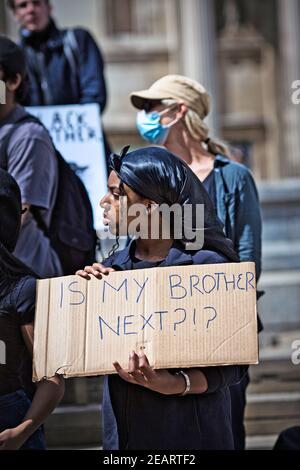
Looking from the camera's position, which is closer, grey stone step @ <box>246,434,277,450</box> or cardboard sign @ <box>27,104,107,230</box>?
grey stone step @ <box>246,434,277,450</box>

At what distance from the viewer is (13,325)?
3.80 metres

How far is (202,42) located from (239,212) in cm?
2150

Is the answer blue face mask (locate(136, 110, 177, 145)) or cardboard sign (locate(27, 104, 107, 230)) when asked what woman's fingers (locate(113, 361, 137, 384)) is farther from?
cardboard sign (locate(27, 104, 107, 230))

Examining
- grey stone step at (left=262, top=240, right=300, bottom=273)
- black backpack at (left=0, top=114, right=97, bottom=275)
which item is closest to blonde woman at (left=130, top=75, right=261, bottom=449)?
black backpack at (left=0, top=114, right=97, bottom=275)

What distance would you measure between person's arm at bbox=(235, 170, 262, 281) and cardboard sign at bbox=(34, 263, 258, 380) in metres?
1.34

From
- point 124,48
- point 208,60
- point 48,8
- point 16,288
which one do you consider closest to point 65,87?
point 48,8

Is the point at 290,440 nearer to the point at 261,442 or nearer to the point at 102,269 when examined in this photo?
the point at 102,269

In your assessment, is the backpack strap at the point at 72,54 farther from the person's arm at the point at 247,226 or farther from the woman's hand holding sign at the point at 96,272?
the woman's hand holding sign at the point at 96,272

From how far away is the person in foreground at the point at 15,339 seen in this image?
372 cm

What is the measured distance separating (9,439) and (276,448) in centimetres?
97

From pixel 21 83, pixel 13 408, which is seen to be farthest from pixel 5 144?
pixel 13 408

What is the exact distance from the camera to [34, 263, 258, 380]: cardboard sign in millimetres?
3535

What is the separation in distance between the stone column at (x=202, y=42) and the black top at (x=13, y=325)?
21.7 metres

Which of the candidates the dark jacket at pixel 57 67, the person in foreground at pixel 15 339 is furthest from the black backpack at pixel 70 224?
the dark jacket at pixel 57 67
